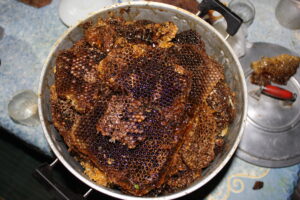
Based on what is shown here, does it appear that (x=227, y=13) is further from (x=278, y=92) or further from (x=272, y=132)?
(x=272, y=132)

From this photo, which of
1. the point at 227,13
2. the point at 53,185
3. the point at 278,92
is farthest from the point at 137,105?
the point at 278,92

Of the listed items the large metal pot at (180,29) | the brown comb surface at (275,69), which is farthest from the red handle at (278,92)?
the large metal pot at (180,29)

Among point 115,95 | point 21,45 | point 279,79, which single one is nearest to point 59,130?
point 115,95

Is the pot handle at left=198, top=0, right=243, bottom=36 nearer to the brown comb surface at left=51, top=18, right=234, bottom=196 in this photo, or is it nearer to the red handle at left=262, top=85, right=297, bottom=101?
the brown comb surface at left=51, top=18, right=234, bottom=196

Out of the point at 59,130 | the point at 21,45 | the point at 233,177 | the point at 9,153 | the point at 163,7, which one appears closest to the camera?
the point at 59,130

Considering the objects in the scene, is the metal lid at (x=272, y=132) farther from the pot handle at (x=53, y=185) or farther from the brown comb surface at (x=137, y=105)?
the pot handle at (x=53, y=185)

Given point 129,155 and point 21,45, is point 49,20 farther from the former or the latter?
point 129,155
